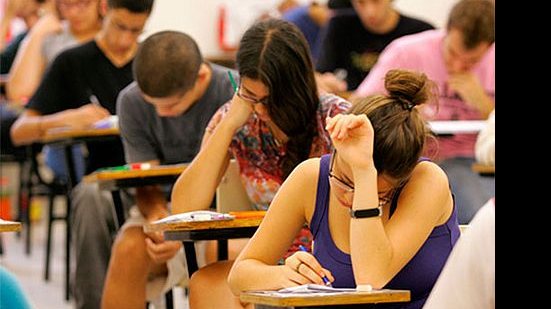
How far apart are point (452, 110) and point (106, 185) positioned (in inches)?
79.6

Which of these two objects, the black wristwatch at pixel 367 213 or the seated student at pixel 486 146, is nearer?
the black wristwatch at pixel 367 213

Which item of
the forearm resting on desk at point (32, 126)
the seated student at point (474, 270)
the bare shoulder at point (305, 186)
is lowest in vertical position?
the forearm resting on desk at point (32, 126)

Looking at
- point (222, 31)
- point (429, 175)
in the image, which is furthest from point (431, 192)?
point (222, 31)

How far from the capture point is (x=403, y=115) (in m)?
2.89

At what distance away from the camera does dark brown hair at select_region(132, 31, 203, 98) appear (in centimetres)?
454

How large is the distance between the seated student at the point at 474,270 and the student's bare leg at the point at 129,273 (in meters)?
2.54

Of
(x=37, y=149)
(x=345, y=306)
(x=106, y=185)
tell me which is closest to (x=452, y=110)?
(x=106, y=185)

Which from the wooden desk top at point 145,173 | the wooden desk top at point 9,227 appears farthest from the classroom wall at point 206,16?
the wooden desk top at point 9,227

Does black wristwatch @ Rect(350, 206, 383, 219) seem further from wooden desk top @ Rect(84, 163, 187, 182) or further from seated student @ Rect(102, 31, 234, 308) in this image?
seated student @ Rect(102, 31, 234, 308)

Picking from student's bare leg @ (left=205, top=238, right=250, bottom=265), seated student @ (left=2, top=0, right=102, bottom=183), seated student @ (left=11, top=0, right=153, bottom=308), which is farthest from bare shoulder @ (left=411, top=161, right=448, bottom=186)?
seated student @ (left=2, top=0, right=102, bottom=183)

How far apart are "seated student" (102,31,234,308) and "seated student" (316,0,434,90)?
8.04 ft

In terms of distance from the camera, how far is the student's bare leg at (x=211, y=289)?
3461mm

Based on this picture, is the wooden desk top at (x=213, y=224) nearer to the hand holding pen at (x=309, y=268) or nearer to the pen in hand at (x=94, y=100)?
the hand holding pen at (x=309, y=268)
